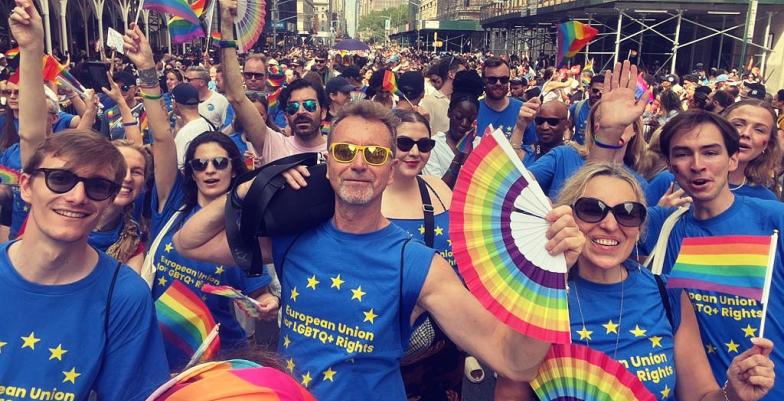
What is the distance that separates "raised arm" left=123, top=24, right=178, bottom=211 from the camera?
3609 millimetres

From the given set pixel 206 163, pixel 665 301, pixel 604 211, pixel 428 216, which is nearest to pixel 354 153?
pixel 604 211

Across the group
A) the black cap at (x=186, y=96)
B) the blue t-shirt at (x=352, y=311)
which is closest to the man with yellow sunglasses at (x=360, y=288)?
the blue t-shirt at (x=352, y=311)

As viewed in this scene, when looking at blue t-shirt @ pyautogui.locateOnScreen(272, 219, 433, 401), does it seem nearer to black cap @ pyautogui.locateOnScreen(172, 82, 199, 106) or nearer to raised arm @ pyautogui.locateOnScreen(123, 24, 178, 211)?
raised arm @ pyautogui.locateOnScreen(123, 24, 178, 211)

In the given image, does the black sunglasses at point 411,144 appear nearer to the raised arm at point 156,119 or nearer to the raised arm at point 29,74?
the raised arm at point 156,119

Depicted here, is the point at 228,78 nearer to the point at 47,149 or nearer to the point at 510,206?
the point at 47,149

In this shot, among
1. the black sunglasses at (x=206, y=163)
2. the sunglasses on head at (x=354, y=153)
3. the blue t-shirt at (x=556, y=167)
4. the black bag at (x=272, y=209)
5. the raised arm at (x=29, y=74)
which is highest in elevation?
the raised arm at (x=29, y=74)

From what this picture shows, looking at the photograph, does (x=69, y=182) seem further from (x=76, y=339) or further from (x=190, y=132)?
(x=190, y=132)

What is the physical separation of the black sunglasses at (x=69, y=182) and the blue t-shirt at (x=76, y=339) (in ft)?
0.75

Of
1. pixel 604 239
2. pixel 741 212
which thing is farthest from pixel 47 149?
pixel 741 212

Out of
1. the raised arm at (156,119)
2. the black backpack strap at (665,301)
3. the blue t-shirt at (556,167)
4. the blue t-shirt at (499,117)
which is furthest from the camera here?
the blue t-shirt at (499,117)

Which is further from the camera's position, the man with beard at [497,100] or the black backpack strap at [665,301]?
the man with beard at [497,100]

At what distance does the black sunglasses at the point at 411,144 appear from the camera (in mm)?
3445

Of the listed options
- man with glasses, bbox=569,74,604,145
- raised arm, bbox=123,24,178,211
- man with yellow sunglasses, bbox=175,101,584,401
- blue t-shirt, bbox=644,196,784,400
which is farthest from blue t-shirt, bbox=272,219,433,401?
man with glasses, bbox=569,74,604,145

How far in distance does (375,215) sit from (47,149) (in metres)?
1.06
